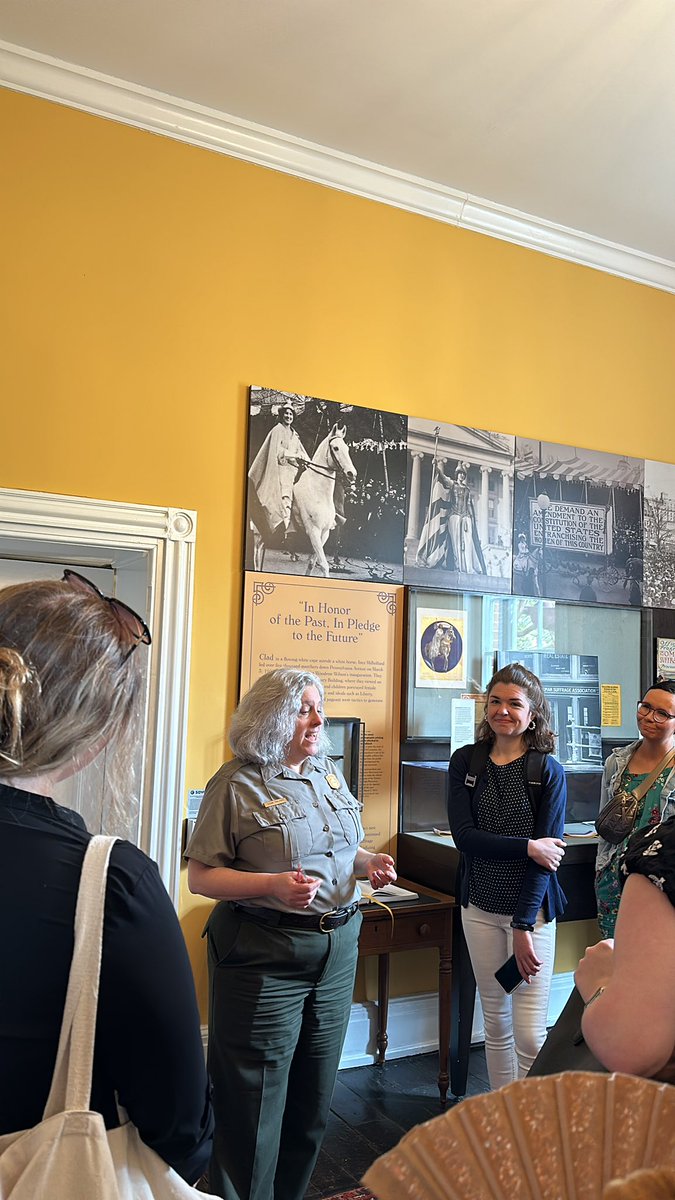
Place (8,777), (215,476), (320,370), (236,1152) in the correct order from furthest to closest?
(320,370) → (215,476) → (236,1152) → (8,777)

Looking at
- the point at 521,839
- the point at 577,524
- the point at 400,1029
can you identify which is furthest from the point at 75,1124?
the point at 577,524

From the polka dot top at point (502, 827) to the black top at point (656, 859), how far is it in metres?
2.24

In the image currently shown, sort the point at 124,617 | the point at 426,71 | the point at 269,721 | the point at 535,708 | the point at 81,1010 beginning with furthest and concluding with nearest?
the point at 426,71
the point at 535,708
the point at 269,721
the point at 124,617
the point at 81,1010

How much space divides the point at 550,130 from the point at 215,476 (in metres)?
2.21

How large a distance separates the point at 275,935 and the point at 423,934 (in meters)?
1.48

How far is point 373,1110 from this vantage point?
12.3ft

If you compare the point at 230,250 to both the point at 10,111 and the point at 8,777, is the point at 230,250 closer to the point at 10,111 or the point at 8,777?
the point at 10,111

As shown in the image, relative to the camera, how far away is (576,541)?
16.7ft

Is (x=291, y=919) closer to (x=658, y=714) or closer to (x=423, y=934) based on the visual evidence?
(x=423, y=934)

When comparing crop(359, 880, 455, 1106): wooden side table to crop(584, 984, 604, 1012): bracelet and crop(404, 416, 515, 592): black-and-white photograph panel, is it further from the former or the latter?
crop(584, 984, 604, 1012): bracelet

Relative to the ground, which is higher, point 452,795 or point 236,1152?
point 452,795

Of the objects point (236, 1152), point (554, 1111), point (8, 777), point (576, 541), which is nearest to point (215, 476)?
point (576, 541)

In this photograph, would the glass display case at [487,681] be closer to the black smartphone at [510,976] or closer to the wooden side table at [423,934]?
the wooden side table at [423,934]

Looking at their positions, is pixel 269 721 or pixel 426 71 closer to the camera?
pixel 269 721
